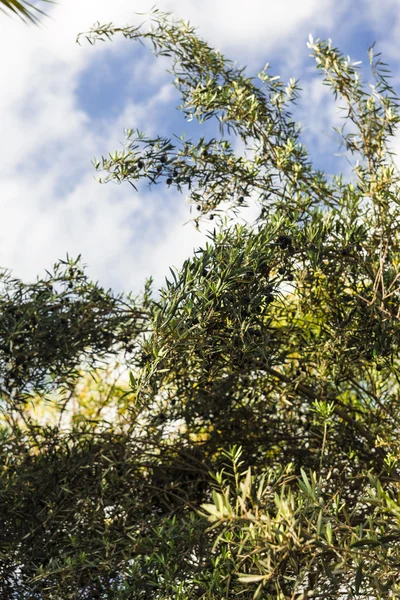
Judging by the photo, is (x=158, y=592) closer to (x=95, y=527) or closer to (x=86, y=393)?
(x=95, y=527)

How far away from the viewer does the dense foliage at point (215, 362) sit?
97.7 inches

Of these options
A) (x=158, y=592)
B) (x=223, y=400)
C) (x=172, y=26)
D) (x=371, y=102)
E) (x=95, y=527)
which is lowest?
(x=158, y=592)

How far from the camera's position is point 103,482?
131 inches

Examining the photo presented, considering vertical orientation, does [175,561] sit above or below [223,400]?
below

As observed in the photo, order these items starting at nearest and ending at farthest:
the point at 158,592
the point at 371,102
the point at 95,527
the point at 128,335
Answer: the point at 158,592 < the point at 95,527 < the point at 371,102 < the point at 128,335

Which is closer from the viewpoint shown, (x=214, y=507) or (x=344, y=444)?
(x=214, y=507)

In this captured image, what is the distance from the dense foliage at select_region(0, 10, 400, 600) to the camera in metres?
2.48

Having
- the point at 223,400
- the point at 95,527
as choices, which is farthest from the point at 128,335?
the point at 95,527

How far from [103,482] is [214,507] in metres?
1.87

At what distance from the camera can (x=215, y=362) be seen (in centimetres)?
253

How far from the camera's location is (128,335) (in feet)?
12.2

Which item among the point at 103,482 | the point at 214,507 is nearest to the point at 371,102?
the point at 103,482

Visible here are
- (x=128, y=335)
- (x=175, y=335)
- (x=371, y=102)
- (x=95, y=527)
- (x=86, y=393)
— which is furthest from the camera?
(x=86, y=393)

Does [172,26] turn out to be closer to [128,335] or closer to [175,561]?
[128,335]
